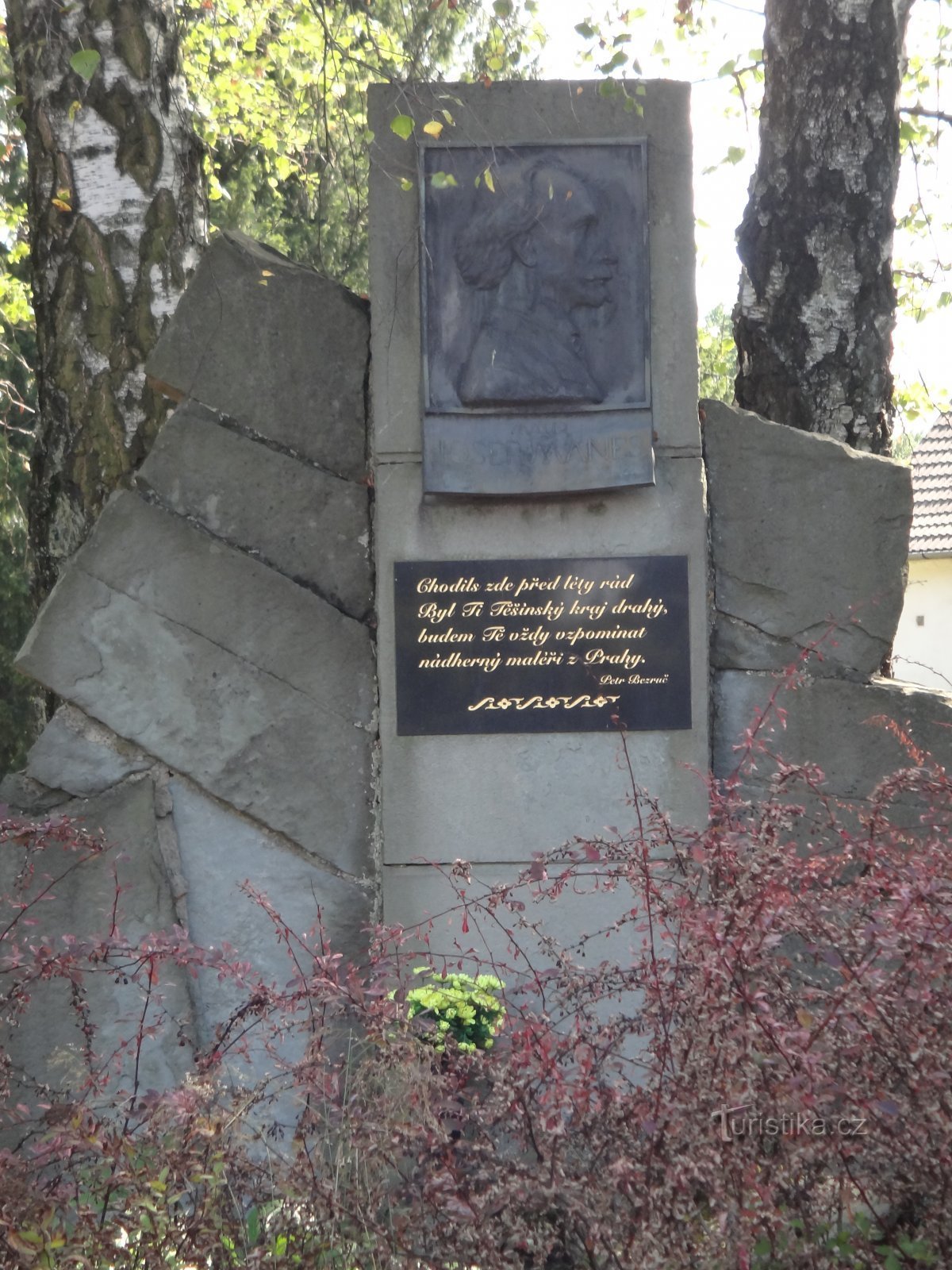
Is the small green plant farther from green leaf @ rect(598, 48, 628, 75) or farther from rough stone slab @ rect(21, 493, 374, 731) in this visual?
green leaf @ rect(598, 48, 628, 75)

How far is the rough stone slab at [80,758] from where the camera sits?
13.6 ft

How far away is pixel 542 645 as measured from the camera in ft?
13.7

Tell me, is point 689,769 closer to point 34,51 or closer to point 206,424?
point 206,424

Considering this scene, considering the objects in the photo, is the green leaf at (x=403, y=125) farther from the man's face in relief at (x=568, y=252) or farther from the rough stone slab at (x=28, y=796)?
the rough stone slab at (x=28, y=796)

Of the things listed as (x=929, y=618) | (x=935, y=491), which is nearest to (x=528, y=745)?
(x=935, y=491)

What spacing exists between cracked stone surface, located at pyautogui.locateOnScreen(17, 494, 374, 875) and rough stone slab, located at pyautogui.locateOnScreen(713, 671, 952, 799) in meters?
1.13

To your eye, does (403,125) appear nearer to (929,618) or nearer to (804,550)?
(804,550)

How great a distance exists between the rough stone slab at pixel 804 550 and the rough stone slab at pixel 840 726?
0.08m

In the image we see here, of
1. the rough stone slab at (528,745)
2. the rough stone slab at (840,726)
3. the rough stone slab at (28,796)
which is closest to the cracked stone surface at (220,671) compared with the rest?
the rough stone slab at (528,745)

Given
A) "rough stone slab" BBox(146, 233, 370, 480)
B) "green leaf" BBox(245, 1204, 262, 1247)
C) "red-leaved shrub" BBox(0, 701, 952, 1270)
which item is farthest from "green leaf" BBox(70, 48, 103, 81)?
"green leaf" BBox(245, 1204, 262, 1247)

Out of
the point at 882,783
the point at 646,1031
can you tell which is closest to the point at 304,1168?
the point at 646,1031

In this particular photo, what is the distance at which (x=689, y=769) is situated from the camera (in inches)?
164

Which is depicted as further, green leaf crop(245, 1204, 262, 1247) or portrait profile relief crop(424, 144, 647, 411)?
portrait profile relief crop(424, 144, 647, 411)

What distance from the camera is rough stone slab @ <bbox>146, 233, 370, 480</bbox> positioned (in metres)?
4.34
